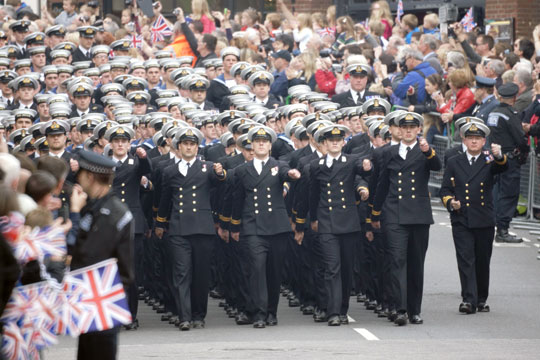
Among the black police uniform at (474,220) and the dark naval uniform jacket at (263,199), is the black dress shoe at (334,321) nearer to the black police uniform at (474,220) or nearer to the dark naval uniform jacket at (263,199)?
the dark naval uniform jacket at (263,199)

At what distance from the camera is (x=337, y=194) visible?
48.1ft

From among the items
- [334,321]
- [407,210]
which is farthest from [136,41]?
[334,321]

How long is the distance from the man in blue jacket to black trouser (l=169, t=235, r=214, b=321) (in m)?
7.10

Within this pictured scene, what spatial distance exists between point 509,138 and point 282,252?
5.17 meters

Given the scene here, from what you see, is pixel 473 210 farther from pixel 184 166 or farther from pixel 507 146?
pixel 507 146

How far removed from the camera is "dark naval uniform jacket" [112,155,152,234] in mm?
14555

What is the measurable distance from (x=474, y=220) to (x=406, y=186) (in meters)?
0.84

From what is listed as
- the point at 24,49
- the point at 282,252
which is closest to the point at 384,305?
the point at 282,252

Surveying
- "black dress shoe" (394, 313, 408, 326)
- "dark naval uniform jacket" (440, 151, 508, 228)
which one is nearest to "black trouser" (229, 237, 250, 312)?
"black dress shoe" (394, 313, 408, 326)

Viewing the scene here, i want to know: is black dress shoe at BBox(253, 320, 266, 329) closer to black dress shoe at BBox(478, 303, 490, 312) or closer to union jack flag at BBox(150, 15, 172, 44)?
black dress shoe at BBox(478, 303, 490, 312)

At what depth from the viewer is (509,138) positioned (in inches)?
739

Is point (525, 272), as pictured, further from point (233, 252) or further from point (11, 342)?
point (11, 342)

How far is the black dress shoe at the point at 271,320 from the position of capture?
14.7 m

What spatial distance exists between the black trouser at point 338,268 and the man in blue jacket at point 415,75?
6577mm
